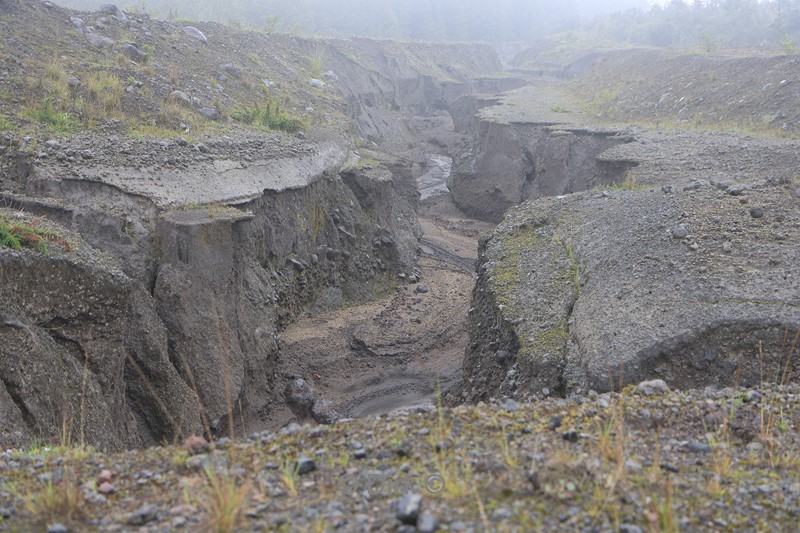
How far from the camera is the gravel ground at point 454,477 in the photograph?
349cm

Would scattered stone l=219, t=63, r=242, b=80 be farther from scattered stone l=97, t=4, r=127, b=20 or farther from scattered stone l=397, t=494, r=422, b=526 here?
scattered stone l=397, t=494, r=422, b=526

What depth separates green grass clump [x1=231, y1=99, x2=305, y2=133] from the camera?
16094 millimetres

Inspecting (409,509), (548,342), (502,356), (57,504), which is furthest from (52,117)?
(409,509)

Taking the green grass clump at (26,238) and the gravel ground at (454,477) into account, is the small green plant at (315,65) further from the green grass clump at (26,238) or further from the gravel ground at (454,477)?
the gravel ground at (454,477)

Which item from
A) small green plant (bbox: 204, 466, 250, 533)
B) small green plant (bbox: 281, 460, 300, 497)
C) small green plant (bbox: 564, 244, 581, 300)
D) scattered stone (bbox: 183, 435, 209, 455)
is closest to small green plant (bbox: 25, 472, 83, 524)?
small green plant (bbox: 204, 466, 250, 533)

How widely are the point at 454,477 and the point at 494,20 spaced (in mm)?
76608

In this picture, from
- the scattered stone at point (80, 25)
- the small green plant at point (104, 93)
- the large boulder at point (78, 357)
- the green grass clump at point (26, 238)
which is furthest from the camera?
the scattered stone at point (80, 25)

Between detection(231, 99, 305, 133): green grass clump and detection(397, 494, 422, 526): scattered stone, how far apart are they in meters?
13.4

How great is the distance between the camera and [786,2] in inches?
2018

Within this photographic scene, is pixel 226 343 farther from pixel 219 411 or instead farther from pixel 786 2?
pixel 786 2

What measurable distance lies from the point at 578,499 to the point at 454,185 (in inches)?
872

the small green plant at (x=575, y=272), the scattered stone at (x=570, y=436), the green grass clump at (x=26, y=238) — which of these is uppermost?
the green grass clump at (x=26, y=238)

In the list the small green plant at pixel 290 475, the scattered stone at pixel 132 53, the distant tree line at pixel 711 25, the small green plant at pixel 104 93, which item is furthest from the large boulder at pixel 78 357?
the distant tree line at pixel 711 25

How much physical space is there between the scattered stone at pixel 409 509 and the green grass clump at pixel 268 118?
13.4 m
